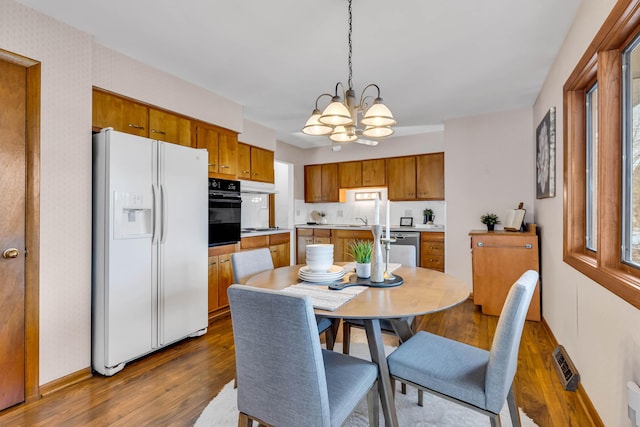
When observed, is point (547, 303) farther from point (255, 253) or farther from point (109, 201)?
point (109, 201)

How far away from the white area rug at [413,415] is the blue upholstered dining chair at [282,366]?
1.88 ft

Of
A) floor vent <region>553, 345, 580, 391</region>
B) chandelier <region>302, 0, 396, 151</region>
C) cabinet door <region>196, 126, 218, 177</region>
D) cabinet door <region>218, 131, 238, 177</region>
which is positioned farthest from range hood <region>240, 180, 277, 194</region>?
floor vent <region>553, 345, 580, 391</region>

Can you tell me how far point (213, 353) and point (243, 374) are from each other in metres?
1.57

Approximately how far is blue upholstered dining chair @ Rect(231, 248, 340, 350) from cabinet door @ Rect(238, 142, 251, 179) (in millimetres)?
1895

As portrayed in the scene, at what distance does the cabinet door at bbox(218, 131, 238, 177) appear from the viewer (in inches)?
140

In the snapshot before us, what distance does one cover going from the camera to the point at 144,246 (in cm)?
250

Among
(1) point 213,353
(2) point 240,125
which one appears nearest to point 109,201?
(1) point 213,353

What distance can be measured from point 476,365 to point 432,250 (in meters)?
3.31

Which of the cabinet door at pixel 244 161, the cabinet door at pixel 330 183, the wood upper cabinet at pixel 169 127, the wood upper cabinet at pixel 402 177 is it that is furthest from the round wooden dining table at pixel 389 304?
the cabinet door at pixel 330 183

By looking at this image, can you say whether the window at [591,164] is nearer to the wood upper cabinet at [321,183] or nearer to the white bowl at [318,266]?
the white bowl at [318,266]

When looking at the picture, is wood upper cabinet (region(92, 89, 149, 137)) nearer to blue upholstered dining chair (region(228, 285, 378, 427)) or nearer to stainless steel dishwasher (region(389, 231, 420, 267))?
blue upholstered dining chair (region(228, 285, 378, 427))

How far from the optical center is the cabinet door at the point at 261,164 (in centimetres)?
439

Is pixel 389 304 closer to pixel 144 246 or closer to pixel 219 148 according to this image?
pixel 144 246

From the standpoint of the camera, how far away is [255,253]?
245cm
